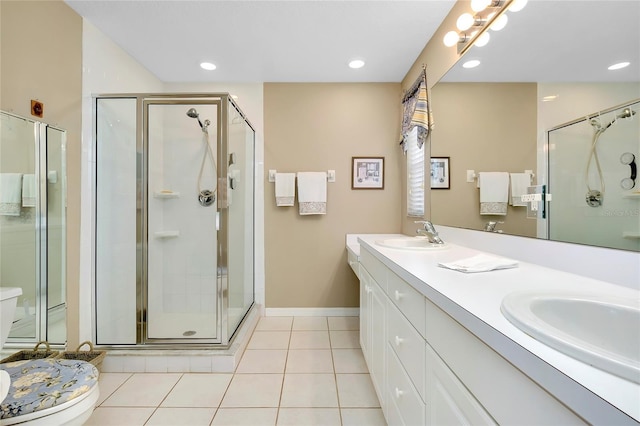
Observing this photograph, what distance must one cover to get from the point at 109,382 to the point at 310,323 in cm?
153

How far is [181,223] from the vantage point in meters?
2.20

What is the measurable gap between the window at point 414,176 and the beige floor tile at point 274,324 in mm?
1560

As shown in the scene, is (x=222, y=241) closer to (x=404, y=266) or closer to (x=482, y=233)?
(x=404, y=266)

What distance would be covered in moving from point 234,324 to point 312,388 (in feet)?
2.75

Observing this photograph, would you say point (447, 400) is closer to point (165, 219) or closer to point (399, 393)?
point (399, 393)

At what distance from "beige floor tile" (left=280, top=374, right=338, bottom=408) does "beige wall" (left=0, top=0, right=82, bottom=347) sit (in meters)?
1.46

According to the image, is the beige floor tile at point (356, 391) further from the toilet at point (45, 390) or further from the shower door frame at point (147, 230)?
the toilet at point (45, 390)

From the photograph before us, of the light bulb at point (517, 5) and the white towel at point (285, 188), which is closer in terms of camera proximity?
the light bulb at point (517, 5)

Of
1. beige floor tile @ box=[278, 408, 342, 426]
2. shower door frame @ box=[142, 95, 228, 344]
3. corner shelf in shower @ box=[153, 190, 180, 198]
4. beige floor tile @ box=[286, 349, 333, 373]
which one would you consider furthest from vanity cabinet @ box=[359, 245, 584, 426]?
corner shelf in shower @ box=[153, 190, 180, 198]

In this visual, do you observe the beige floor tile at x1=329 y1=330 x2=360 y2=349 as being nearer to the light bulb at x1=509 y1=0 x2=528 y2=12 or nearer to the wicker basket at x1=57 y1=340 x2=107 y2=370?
the wicker basket at x1=57 y1=340 x2=107 y2=370

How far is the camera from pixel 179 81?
8.96 feet

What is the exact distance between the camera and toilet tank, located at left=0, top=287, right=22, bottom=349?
4.11ft

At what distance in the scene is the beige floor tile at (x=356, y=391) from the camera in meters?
1.52

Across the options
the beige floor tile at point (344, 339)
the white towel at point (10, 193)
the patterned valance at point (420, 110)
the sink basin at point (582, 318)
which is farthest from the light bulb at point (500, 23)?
the white towel at point (10, 193)
